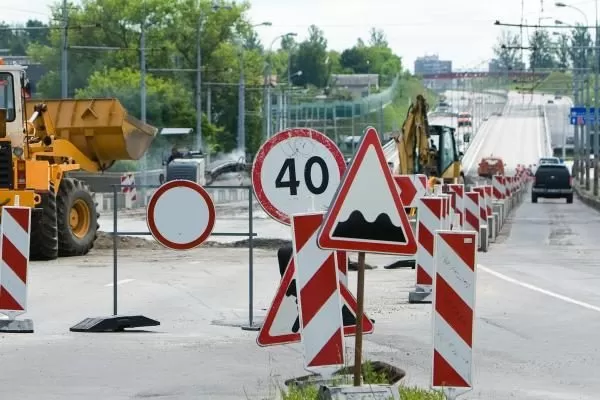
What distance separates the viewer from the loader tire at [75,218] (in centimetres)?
2831

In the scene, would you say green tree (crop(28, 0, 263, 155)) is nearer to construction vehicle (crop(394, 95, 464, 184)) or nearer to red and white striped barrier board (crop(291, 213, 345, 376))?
construction vehicle (crop(394, 95, 464, 184))

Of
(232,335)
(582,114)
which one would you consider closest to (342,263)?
(232,335)

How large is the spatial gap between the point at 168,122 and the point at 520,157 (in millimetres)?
57188

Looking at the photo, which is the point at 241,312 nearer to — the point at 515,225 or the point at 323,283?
the point at 323,283

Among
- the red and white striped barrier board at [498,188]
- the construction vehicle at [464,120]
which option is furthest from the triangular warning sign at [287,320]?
the construction vehicle at [464,120]

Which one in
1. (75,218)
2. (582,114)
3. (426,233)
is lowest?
(582,114)

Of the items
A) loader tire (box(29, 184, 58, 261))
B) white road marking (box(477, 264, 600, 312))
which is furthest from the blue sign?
white road marking (box(477, 264, 600, 312))

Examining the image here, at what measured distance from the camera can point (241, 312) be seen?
17.9 m

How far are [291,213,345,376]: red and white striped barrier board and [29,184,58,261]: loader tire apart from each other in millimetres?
17222

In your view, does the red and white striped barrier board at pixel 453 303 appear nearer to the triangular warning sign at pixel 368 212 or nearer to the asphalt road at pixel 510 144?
the triangular warning sign at pixel 368 212

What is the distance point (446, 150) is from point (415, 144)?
9.79 m

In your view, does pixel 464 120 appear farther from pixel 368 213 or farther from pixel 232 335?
pixel 368 213

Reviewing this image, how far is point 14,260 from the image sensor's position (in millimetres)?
15336

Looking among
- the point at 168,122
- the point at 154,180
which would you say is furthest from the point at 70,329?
the point at 168,122
